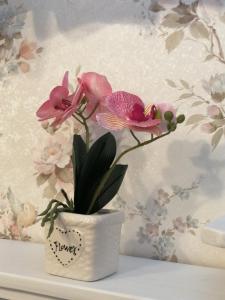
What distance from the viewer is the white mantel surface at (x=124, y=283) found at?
672mm

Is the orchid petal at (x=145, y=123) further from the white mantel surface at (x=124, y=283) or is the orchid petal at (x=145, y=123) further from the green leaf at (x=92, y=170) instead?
the white mantel surface at (x=124, y=283)

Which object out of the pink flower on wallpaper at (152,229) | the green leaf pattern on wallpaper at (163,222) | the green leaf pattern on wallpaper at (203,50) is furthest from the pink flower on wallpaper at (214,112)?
the pink flower on wallpaper at (152,229)

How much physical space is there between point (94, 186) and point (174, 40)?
33cm

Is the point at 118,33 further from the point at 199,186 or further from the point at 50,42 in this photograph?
the point at 199,186

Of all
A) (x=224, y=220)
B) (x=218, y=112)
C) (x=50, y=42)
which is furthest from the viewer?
(x=50, y=42)

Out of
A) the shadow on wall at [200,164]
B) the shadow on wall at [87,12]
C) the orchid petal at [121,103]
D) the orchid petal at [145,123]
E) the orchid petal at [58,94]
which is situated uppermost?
the shadow on wall at [87,12]

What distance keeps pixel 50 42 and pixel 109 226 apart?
1.48 feet

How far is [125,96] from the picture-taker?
0.77 m

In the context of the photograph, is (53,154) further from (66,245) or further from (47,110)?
(66,245)

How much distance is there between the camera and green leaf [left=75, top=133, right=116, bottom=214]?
78 centimetres

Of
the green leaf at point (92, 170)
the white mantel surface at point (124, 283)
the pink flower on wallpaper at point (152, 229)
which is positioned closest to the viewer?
the white mantel surface at point (124, 283)

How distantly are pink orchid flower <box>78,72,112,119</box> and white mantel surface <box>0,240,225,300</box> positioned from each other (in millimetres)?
Answer: 297

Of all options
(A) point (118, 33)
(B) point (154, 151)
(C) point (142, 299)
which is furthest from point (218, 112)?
(C) point (142, 299)

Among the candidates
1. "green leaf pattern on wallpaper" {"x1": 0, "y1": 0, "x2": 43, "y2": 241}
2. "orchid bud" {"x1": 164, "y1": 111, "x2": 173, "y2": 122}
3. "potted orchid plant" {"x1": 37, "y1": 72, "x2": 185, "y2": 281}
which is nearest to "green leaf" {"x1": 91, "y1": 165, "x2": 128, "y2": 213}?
"potted orchid plant" {"x1": 37, "y1": 72, "x2": 185, "y2": 281}
